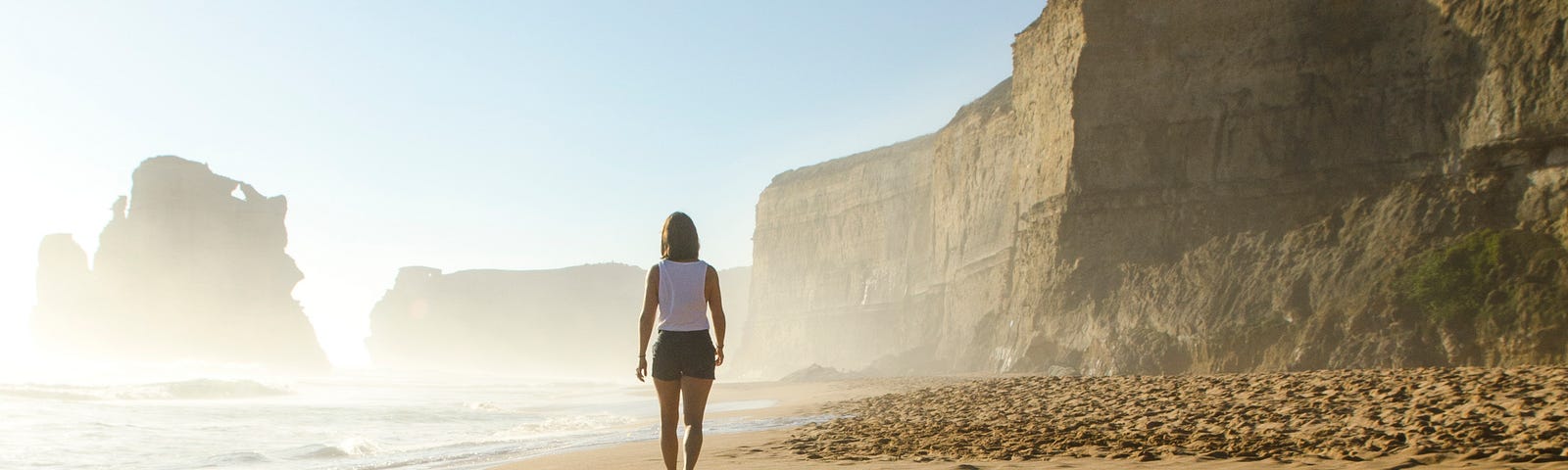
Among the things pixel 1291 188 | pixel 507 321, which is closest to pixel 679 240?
pixel 1291 188

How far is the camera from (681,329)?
5.21 m

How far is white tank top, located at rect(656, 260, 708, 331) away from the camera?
5.21 metres

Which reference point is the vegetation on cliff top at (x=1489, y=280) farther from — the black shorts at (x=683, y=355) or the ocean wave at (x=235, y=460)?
the ocean wave at (x=235, y=460)

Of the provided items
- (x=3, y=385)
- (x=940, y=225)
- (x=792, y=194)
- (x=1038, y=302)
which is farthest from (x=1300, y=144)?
(x=792, y=194)

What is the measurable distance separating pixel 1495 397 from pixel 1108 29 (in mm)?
19921

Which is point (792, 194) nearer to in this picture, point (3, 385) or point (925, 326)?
point (925, 326)

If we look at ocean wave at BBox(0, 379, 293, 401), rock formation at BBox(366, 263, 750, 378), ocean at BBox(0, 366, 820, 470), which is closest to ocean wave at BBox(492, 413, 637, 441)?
ocean at BBox(0, 366, 820, 470)

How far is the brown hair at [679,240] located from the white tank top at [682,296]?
56 mm

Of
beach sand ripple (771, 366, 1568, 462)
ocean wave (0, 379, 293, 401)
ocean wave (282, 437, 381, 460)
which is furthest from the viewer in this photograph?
ocean wave (0, 379, 293, 401)

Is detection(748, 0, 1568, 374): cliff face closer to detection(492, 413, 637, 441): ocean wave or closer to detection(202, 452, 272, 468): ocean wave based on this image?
detection(492, 413, 637, 441): ocean wave

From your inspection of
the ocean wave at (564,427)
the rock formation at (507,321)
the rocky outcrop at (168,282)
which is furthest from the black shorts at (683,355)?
the rock formation at (507,321)

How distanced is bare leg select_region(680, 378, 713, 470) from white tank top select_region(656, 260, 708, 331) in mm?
314

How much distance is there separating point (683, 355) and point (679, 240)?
27.0 inches

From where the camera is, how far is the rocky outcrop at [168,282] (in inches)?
3100
